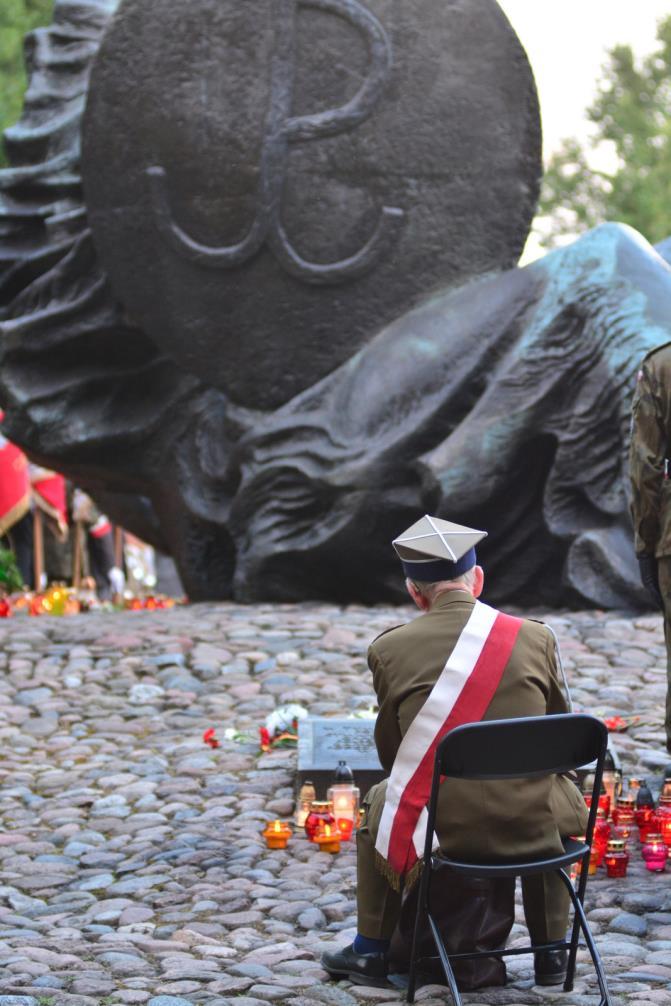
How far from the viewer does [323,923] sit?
13.8 ft

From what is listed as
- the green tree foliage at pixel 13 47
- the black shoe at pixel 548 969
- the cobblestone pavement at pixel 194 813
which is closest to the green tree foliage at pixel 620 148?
the green tree foliage at pixel 13 47

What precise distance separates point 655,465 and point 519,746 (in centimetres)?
159

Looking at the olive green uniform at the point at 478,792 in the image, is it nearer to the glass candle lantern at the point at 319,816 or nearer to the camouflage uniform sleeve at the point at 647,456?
the camouflage uniform sleeve at the point at 647,456

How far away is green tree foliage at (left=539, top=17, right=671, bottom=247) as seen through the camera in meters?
27.0

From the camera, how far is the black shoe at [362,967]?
3.58 meters

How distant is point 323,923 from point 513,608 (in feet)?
15.3

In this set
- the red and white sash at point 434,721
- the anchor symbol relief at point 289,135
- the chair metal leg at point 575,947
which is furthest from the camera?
the anchor symbol relief at point 289,135

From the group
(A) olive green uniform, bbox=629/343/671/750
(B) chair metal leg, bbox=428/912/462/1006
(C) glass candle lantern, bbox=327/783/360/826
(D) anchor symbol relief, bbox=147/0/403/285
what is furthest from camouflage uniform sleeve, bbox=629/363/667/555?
(D) anchor symbol relief, bbox=147/0/403/285

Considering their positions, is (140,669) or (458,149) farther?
(458,149)

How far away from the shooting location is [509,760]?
3.19m

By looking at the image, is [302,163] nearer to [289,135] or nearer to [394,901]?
[289,135]

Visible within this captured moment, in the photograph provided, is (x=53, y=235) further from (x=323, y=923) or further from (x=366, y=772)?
(x=323, y=923)

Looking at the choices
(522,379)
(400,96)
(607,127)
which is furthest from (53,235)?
(607,127)

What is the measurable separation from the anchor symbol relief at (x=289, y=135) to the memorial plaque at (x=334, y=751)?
13.1 feet
